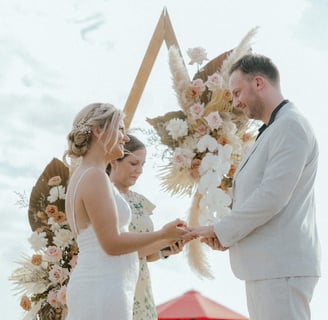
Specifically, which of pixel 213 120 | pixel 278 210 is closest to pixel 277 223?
pixel 278 210

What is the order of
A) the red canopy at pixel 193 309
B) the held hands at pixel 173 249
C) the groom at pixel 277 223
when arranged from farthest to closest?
the red canopy at pixel 193 309
the held hands at pixel 173 249
the groom at pixel 277 223

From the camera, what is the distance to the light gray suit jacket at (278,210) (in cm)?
343

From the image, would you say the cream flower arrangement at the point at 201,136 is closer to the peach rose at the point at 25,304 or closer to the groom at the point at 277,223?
the groom at the point at 277,223

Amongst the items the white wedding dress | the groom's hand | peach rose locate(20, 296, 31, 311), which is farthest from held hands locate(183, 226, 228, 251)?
peach rose locate(20, 296, 31, 311)

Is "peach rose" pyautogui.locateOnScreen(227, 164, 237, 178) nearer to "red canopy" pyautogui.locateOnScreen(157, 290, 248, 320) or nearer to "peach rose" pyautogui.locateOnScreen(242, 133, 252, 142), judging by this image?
"peach rose" pyautogui.locateOnScreen(242, 133, 252, 142)

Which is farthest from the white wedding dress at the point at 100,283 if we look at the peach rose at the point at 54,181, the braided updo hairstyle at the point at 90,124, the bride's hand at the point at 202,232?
the peach rose at the point at 54,181

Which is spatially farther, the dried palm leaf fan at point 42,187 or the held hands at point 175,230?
the dried palm leaf fan at point 42,187

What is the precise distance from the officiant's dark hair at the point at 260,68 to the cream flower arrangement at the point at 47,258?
2.17 meters

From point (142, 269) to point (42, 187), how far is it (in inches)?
51.2

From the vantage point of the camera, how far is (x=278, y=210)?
3.48 m

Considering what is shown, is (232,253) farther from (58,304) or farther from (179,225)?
(58,304)

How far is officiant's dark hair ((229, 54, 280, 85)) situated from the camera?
151 inches

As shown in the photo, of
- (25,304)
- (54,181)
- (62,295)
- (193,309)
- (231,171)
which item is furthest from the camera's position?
(193,309)

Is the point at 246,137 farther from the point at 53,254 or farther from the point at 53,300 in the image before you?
the point at 53,300
